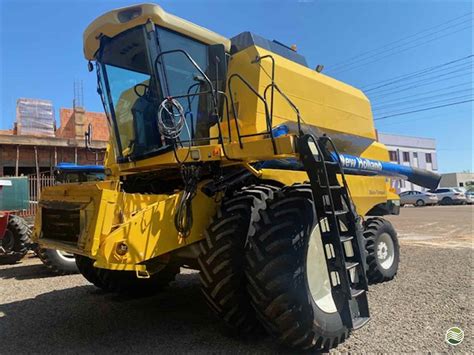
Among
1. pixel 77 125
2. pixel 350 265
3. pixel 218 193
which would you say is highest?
pixel 77 125

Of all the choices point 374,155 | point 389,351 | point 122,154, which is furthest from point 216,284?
point 374,155

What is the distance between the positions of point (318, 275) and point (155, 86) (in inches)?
101

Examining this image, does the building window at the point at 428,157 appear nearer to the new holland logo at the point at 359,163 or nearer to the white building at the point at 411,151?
the white building at the point at 411,151

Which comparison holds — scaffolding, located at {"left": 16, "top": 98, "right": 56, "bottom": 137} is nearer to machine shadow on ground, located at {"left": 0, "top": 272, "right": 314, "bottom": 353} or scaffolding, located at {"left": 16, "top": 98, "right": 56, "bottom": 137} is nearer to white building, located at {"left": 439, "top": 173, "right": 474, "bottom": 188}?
machine shadow on ground, located at {"left": 0, "top": 272, "right": 314, "bottom": 353}

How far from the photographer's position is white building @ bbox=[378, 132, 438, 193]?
4775 cm

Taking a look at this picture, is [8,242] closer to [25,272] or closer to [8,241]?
[8,241]

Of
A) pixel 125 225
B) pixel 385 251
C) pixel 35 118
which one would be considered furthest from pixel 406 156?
pixel 125 225

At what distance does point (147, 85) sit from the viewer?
4.66 metres

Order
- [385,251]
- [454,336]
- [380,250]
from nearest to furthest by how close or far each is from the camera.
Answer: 1. [454,336]
2. [380,250]
3. [385,251]

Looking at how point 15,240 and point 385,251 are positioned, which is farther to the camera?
point 15,240

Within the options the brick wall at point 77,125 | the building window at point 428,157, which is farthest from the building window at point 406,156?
the brick wall at point 77,125

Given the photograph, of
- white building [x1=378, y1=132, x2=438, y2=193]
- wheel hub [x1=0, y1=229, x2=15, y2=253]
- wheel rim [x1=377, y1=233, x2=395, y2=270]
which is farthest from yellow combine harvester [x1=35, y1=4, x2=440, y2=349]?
white building [x1=378, y1=132, x2=438, y2=193]

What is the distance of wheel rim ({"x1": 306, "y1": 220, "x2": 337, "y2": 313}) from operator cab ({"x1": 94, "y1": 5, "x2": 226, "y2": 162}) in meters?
1.60

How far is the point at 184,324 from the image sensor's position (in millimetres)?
4430
